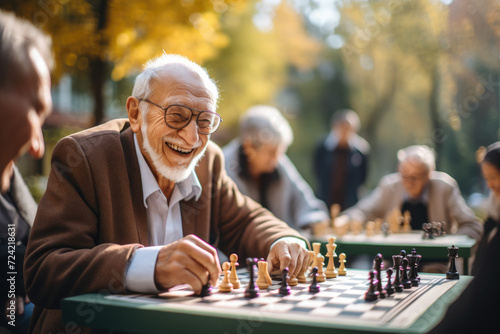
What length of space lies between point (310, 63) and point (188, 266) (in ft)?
62.9

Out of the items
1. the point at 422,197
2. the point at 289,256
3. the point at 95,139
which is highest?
the point at 95,139

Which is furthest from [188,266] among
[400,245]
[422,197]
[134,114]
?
[422,197]

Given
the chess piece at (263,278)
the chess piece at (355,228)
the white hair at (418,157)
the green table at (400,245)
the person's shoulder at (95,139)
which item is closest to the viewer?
the chess piece at (263,278)

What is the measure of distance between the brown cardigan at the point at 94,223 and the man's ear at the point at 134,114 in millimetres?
50

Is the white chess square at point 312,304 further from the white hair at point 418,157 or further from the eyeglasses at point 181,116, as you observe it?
the white hair at point 418,157

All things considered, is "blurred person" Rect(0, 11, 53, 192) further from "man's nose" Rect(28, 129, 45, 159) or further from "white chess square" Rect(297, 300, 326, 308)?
"white chess square" Rect(297, 300, 326, 308)

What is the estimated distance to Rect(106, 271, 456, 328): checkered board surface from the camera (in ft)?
5.56

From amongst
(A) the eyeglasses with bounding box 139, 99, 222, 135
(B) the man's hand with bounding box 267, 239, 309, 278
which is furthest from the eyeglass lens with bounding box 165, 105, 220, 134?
(B) the man's hand with bounding box 267, 239, 309, 278

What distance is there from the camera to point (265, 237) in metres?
2.87

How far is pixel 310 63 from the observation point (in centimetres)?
2042

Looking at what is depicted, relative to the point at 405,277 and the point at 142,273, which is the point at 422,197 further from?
the point at 142,273

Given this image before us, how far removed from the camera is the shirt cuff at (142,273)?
2037mm

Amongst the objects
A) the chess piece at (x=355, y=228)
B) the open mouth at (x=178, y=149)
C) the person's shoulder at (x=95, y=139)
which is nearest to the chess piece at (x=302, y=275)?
the open mouth at (x=178, y=149)

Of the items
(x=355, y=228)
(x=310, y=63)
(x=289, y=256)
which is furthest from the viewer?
(x=310, y=63)
